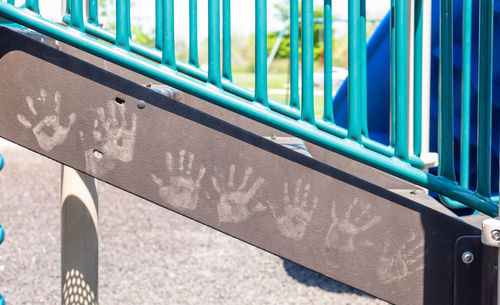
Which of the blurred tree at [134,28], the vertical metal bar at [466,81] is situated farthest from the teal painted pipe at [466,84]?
the blurred tree at [134,28]

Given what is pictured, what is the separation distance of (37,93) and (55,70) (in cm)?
7

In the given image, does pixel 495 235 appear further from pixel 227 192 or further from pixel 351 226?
pixel 227 192

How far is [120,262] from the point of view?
489 centimetres

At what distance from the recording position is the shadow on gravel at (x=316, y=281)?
425 centimetres

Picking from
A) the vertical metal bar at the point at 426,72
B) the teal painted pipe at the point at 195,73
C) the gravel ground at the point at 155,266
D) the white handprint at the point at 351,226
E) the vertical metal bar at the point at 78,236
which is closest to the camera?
the white handprint at the point at 351,226

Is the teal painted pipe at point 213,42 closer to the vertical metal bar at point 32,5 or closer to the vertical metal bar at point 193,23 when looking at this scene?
the vertical metal bar at point 193,23

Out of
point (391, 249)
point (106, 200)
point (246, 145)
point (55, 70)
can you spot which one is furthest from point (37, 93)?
point (106, 200)

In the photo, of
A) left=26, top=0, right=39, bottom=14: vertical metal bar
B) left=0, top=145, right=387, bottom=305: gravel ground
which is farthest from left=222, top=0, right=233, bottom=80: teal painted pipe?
left=0, top=145, right=387, bottom=305: gravel ground

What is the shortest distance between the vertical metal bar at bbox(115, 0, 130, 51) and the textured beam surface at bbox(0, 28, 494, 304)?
88 millimetres

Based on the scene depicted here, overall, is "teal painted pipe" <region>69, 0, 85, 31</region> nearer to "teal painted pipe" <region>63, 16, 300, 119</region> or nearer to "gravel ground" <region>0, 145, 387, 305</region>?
"teal painted pipe" <region>63, 16, 300, 119</region>

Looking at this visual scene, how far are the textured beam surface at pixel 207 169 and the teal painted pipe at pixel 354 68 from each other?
0.13 meters

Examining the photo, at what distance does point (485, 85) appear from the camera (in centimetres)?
155

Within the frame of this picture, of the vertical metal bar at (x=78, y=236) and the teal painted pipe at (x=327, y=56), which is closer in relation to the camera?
the teal painted pipe at (x=327, y=56)

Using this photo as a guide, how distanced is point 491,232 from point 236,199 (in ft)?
1.92
